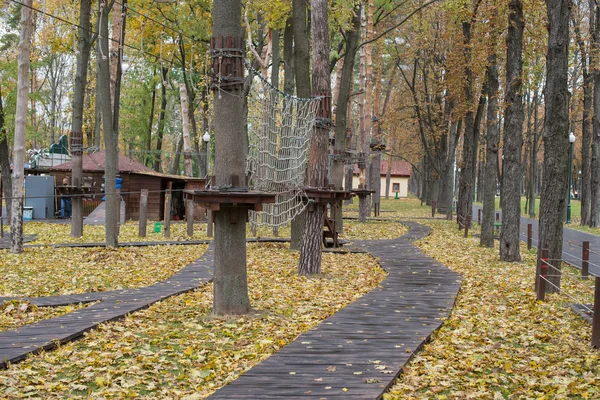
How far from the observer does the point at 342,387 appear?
18.4 ft

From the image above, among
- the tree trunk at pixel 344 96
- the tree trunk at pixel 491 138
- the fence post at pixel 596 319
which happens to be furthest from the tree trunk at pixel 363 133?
the fence post at pixel 596 319

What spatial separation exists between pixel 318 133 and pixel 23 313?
6.00 metres

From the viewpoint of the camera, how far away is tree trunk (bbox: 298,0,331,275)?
12.4 meters

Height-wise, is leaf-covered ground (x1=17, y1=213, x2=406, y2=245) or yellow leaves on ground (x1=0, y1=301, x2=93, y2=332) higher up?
leaf-covered ground (x1=17, y1=213, x2=406, y2=245)

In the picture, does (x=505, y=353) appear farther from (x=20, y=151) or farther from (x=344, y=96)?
(x=344, y=96)

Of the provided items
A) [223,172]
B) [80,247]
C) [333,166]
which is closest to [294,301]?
[223,172]

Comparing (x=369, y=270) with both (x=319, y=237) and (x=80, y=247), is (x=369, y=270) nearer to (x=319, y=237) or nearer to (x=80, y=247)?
(x=319, y=237)

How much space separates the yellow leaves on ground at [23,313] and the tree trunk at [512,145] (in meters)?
9.59

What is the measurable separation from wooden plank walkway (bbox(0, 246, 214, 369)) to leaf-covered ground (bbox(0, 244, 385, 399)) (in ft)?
0.48

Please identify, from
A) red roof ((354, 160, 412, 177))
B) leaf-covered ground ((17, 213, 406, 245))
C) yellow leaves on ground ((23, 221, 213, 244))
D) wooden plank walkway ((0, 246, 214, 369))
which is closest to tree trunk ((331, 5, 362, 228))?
→ leaf-covered ground ((17, 213, 406, 245))

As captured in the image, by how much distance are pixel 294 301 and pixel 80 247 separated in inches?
320

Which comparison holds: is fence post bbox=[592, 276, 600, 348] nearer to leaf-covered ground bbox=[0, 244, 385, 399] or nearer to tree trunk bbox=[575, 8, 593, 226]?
leaf-covered ground bbox=[0, 244, 385, 399]

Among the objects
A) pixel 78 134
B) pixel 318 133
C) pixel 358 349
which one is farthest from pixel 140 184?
pixel 358 349

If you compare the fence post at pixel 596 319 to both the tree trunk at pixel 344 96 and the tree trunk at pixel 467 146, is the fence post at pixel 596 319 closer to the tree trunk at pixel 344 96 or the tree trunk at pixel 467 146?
the tree trunk at pixel 344 96
